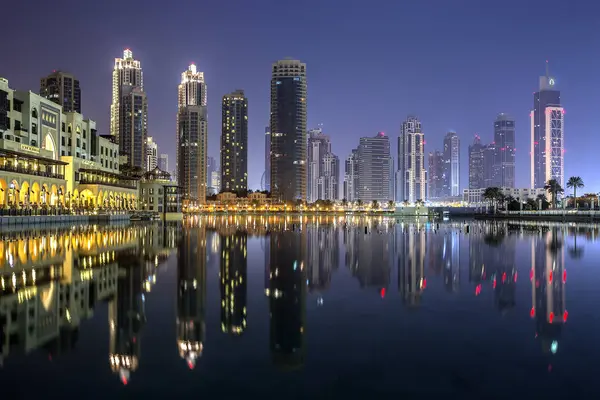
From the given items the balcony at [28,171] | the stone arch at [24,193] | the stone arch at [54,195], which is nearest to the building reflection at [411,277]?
the balcony at [28,171]

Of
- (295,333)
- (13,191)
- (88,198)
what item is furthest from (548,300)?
(88,198)

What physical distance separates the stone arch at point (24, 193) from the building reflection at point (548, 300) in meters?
71.2

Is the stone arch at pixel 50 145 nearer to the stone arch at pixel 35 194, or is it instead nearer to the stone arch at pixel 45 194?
the stone arch at pixel 45 194

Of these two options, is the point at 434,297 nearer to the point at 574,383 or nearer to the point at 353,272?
the point at 353,272

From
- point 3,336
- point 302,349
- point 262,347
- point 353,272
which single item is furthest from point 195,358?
point 353,272

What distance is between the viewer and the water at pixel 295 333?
721 centimetres

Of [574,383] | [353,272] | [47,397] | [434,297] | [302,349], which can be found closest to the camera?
[47,397]

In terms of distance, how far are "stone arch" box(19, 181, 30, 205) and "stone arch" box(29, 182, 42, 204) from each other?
2243mm

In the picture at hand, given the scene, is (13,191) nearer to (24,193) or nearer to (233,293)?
(24,193)

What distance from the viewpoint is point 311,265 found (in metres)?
22.5

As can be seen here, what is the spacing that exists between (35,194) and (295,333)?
81.5m

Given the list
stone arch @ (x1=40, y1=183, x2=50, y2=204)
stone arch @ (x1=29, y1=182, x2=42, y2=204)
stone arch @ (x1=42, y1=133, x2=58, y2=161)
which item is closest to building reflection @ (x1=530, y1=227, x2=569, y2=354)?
stone arch @ (x1=29, y1=182, x2=42, y2=204)

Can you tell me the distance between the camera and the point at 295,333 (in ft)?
33.6

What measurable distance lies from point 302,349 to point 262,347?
0.75m
